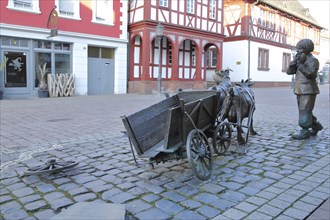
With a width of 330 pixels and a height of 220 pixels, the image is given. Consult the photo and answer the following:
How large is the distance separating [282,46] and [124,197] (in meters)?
32.2

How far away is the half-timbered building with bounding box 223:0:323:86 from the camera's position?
2762 cm

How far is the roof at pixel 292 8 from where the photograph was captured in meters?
30.3

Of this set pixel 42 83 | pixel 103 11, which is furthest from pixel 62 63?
pixel 103 11

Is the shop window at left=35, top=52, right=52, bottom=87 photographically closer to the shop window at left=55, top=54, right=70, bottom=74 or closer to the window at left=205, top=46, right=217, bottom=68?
the shop window at left=55, top=54, right=70, bottom=74

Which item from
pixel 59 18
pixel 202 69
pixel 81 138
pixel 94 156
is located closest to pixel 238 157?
pixel 94 156

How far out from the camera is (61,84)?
16.5 metres

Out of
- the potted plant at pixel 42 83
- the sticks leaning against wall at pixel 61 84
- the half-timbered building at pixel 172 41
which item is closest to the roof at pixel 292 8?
the half-timbered building at pixel 172 41

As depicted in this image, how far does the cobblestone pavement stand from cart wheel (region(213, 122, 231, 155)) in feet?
0.39

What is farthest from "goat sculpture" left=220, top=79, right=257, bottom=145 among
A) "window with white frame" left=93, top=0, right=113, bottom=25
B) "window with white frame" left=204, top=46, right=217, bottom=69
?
"window with white frame" left=204, top=46, right=217, bottom=69

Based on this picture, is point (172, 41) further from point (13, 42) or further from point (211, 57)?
point (211, 57)

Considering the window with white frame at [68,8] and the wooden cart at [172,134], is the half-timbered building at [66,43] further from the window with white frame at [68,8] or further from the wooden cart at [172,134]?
the wooden cart at [172,134]

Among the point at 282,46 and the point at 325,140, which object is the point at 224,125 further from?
the point at 282,46

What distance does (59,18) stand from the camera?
16578 mm

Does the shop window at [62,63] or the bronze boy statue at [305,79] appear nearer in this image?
the bronze boy statue at [305,79]
